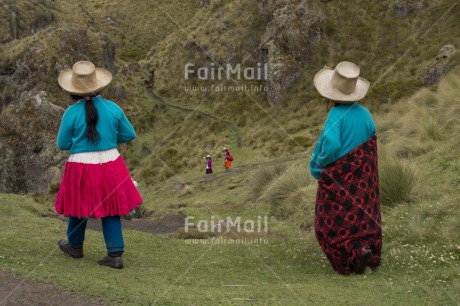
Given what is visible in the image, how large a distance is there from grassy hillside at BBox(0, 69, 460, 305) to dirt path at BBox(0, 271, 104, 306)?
5.6 inches

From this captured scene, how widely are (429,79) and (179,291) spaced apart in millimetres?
18982

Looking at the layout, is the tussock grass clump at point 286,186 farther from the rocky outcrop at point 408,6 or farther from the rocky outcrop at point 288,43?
the rocky outcrop at point 408,6

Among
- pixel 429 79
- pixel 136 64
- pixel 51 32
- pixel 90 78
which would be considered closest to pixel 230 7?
pixel 136 64

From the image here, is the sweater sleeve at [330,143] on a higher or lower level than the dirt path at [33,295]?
higher

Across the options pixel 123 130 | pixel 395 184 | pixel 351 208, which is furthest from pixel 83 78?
pixel 395 184

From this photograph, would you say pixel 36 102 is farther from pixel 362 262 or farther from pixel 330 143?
pixel 362 262

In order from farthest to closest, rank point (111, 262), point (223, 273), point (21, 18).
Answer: point (21, 18)
point (223, 273)
point (111, 262)

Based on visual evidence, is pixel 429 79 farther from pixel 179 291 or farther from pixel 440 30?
pixel 179 291

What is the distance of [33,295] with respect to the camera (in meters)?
4.74

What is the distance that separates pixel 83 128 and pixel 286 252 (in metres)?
3.38

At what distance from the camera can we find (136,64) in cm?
4109

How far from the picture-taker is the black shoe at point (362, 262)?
644 centimetres

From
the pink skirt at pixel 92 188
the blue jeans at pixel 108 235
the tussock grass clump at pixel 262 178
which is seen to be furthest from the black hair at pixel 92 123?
the tussock grass clump at pixel 262 178

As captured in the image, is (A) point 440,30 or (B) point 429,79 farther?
(A) point 440,30
